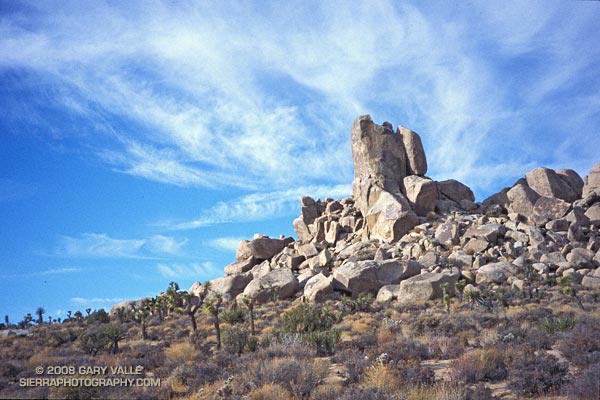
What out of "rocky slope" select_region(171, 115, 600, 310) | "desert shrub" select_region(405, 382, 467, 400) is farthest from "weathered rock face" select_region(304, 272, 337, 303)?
"desert shrub" select_region(405, 382, 467, 400)

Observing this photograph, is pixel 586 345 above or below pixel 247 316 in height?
below

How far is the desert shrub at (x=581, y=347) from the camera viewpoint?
12077 mm

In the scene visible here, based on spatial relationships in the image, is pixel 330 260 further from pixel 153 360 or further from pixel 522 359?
pixel 522 359

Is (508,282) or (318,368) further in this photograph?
(508,282)

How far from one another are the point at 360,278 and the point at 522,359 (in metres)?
28.0

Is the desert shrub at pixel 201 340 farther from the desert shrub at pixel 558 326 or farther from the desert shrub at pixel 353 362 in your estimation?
the desert shrub at pixel 558 326

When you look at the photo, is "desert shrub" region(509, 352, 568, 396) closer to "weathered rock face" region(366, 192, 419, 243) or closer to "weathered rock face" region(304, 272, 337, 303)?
"weathered rock face" region(304, 272, 337, 303)

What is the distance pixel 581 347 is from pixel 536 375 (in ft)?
12.8

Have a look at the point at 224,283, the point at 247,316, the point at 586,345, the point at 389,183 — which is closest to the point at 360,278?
the point at 247,316

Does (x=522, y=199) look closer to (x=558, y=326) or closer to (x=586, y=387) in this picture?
(x=558, y=326)

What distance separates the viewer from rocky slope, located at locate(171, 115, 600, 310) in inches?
1578

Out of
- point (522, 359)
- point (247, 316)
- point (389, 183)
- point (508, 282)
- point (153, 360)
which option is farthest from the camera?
point (389, 183)

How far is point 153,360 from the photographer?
16562 millimetres

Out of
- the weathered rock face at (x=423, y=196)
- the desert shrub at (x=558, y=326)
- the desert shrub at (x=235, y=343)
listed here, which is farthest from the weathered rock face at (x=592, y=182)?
the desert shrub at (x=235, y=343)
